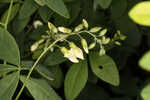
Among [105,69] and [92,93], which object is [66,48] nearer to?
[105,69]

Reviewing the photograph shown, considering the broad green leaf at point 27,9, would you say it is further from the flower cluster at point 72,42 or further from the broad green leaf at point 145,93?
the broad green leaf at point 145,93

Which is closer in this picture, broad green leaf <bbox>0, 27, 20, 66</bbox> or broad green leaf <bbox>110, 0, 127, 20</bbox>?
broad green leaf <bbox>0, 27, 20, 66</bbox>

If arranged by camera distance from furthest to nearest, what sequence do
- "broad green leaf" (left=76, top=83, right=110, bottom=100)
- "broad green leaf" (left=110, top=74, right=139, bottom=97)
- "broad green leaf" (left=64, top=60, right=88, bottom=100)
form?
"broad green leaf" (left=110, top=74, right=139, bottom=97) < "broad green leaf" (left=76, top=83, right=110, bottom=100) < "broad green leaf" (left=64, top=60, right=88, bottom=100)

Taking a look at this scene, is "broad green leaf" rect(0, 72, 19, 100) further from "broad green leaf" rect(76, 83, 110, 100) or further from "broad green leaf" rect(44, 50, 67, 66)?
"broad green leaf" rect(76, 83, 110, 100)

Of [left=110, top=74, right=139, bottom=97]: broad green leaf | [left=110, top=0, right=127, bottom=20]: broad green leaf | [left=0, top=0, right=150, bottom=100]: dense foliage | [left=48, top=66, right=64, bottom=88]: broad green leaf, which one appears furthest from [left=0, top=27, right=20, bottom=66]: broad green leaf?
[left=110, top=74, right=139, bottom=97]: broad green leaf

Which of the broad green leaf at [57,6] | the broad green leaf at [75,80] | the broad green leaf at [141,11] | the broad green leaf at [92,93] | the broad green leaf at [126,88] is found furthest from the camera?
the broad green leaf at [126,88]

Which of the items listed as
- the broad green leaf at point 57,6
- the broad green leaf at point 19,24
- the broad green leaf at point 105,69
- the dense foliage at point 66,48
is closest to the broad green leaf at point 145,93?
the dense foliage at point 66,48

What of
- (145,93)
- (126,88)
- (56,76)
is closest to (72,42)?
(56,76)
